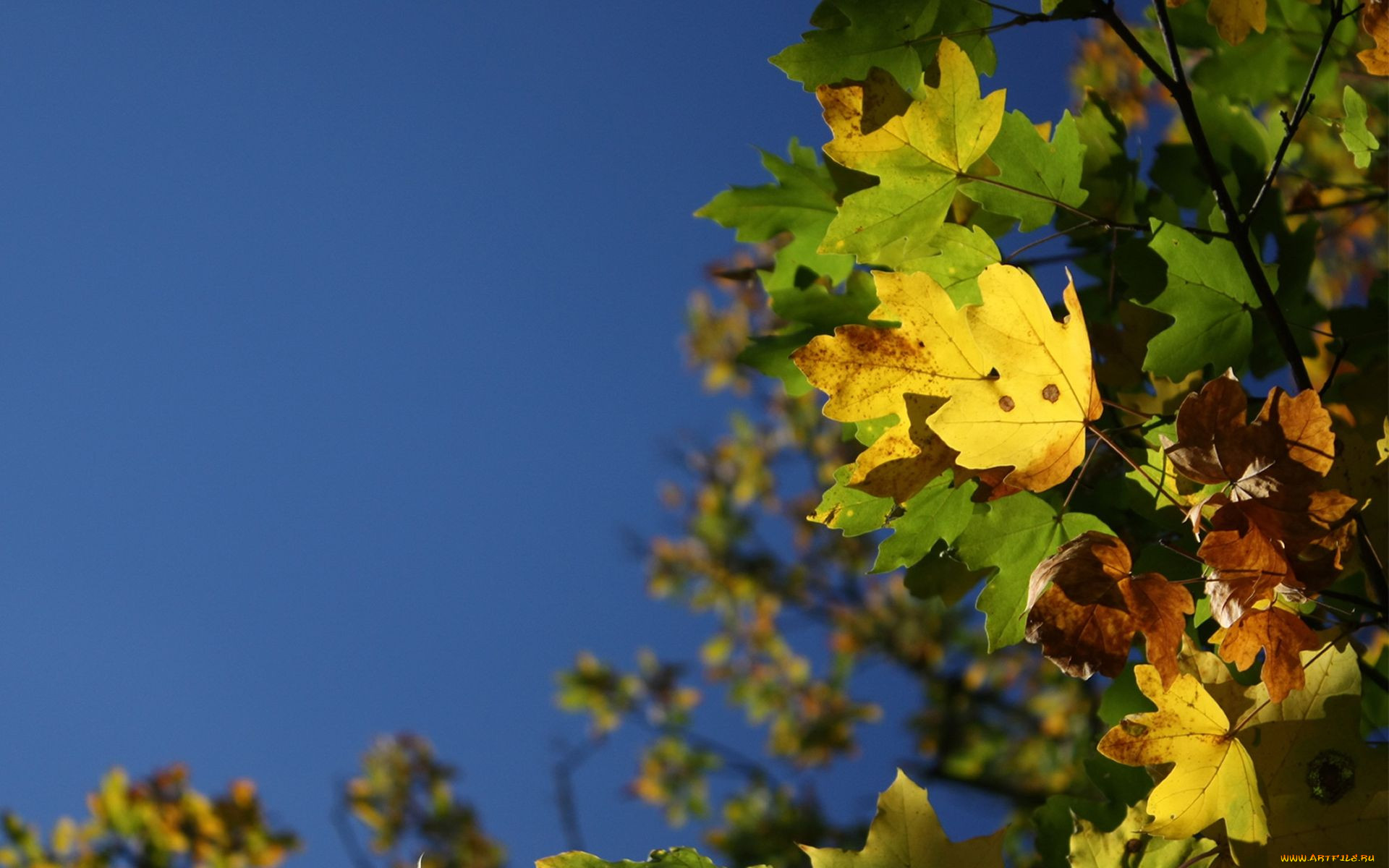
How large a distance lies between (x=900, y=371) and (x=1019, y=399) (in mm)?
136

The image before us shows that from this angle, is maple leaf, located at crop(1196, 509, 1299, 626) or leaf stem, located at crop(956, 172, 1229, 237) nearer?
maple leaf, located at crop(1196, 509, 1299, 626)

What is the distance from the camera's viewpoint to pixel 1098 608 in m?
0.89

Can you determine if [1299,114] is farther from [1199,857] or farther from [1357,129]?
[1199,857]

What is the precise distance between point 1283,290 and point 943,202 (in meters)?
0.62

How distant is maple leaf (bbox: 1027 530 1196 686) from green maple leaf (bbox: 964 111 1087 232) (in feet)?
1.57

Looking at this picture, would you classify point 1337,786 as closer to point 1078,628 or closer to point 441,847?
point 1078,628

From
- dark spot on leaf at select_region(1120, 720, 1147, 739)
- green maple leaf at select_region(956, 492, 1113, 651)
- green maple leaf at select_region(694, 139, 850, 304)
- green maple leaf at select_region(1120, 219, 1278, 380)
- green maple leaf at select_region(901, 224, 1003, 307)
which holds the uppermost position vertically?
green maple leaf at select_region(694, 139, 850, 304)

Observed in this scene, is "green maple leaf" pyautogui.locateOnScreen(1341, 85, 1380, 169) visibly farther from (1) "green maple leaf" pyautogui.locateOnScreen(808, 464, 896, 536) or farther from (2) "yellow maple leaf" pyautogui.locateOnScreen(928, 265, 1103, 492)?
(1) "green maple leaf" pyautogui.locateOnScreen(808, 464, 896, 536)

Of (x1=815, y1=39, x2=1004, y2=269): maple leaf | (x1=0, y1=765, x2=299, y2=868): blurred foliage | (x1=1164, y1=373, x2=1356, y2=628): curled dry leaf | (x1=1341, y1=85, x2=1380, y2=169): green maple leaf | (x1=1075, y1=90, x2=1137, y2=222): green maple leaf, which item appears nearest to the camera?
(x1=1164, y1=373, x2=1356, y2=628): curled dry leaf

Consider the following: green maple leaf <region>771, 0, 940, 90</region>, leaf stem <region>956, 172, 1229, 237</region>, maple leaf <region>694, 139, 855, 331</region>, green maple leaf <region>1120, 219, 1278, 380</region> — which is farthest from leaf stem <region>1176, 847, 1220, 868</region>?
green maple leaf <region>771, 0, 940, 90</region>

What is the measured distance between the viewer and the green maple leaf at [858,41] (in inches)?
46.5

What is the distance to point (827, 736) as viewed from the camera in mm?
7137

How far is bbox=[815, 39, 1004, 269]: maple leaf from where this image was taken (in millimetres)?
1080

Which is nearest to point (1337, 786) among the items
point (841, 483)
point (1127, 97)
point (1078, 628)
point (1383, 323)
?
point (1078, 628)
